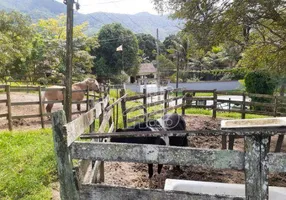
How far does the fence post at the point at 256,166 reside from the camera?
143 centimetres

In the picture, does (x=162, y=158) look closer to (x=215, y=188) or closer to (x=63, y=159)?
(x=63, y=159)

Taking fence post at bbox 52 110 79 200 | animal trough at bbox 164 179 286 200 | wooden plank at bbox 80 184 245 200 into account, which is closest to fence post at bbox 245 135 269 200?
wooden plank at bbox 80 184 245 200

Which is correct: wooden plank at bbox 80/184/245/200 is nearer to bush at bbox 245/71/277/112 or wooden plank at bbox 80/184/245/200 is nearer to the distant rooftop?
bush at bbox 245/71/277/112

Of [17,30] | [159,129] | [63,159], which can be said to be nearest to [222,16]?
[159,129]

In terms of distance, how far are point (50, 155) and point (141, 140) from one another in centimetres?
163

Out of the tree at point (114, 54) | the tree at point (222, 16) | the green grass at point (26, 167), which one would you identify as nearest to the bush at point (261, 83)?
the tree at point (222, 16)

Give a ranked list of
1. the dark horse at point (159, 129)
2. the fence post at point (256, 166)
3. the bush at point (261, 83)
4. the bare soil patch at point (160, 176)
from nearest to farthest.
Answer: the fence post at point (256, 166)
the dark horse at point (159, 129)
the bare soil patch at point (160, 176)
the bush at point (261, 83)

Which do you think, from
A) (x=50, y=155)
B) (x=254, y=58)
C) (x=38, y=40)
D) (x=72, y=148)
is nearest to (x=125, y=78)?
(x=38, y=40)

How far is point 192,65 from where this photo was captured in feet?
112

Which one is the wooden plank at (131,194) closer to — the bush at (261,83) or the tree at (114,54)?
the bush at (261,83)

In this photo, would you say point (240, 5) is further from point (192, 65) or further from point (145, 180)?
point (192, 65)

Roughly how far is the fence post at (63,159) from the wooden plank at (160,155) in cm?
6

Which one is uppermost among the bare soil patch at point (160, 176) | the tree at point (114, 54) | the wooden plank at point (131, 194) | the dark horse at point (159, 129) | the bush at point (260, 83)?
the tree at point (114, 54)

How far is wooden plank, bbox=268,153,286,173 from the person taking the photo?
1.44 m
